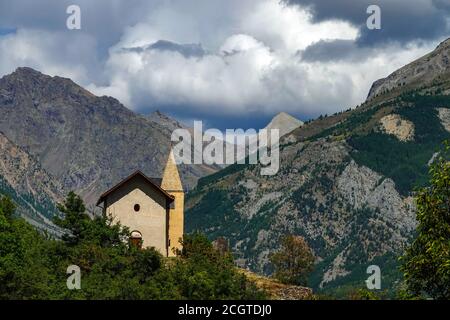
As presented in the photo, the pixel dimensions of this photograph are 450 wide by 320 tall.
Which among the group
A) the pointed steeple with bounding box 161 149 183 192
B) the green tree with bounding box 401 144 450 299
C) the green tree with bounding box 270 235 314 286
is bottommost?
the green tree with bounding box 401 144 450 299

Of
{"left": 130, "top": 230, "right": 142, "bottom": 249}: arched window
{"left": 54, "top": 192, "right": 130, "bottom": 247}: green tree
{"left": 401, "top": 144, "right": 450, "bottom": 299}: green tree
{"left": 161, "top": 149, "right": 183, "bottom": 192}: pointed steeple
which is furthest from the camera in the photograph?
{"left": 161, "top": 149, "right": 183, "bottom": 192}: pointed steeple

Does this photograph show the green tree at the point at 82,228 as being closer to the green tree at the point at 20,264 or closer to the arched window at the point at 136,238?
the green tree at the point at 20,264

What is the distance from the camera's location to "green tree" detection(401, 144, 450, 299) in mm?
37469

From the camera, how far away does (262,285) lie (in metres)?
72.5

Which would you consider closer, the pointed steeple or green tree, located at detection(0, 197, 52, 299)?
green tree, located at detection(0, 197, 52, 299)

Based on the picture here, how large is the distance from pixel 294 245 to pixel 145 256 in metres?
37.1

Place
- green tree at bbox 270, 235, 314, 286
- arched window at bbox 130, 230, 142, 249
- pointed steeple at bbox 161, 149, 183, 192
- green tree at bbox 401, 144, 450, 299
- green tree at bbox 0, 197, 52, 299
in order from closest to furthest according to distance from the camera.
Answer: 1. green tree at bbox 401, 144, 450, 299
2. green tree at bbox 0, 197, 52, 299
3. arched window at bbox 130, 230, 142, 249
4. pointed steeple at bbox 161, 149, 183, 192
5. green tree at bbox 270, 235, 314, 286

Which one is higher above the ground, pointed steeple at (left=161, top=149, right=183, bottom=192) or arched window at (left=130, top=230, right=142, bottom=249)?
Answer: pointed steeple at (left=161, top=149, right=183, bottom=192)

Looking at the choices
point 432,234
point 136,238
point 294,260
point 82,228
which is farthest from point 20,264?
point 294,260

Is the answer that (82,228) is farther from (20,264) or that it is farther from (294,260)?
(294,260)

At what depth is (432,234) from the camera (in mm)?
37844

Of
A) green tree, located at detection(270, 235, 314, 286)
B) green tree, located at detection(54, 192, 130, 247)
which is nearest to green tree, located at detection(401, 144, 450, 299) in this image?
green tree, located at detection(54, 192, 130, 247)

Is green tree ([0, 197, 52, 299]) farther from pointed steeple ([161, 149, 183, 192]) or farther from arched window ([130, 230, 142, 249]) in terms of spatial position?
pointed steeple ([161, 149, 183, 192])
